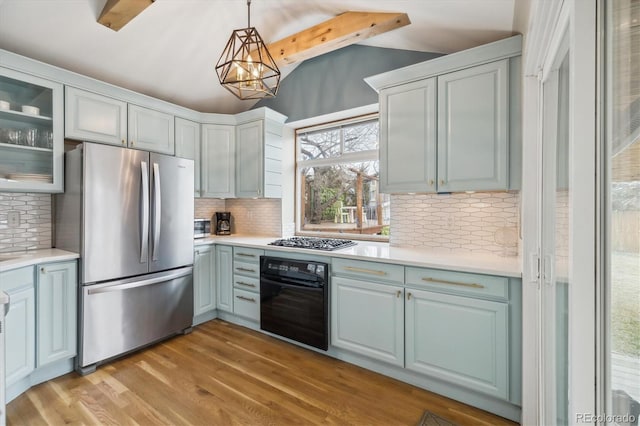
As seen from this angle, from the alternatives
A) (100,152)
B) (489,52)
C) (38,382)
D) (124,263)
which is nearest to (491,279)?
(489,52)

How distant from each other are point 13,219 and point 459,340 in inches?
141

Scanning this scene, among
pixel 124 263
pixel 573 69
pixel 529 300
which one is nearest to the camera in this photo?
pixel 573 69

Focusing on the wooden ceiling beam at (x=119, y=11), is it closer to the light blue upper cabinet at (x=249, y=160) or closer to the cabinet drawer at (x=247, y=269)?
the light blue upper cabinet at (x=249, y=160)

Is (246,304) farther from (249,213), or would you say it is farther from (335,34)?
(335,34)

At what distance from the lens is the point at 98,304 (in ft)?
7.69

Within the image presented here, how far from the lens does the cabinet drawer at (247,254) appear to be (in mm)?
2928

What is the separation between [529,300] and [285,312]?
6.16ft

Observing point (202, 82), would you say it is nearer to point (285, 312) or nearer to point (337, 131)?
point (337, 131)

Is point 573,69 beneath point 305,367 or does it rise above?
above

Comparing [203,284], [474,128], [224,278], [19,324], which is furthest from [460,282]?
[19,324]

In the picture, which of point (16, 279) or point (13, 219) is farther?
point (13, 219)

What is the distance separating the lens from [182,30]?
8.92 feet

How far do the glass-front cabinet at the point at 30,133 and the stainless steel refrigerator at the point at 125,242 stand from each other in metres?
0.13

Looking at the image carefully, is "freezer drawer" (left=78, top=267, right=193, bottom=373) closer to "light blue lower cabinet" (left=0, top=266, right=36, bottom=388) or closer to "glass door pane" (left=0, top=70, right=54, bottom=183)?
"light blue lower cabinet" (left=0, top=266, right=36, bottom=388)
